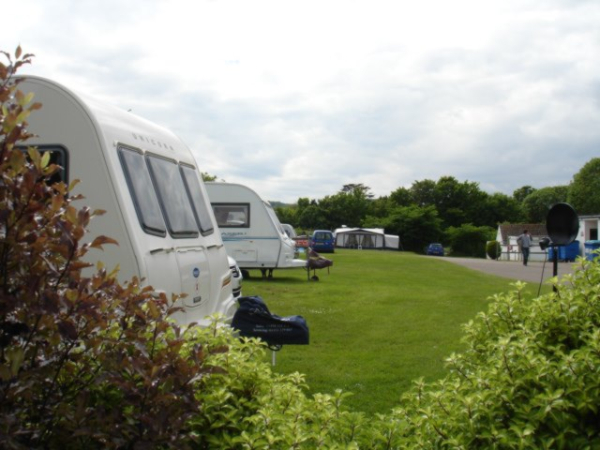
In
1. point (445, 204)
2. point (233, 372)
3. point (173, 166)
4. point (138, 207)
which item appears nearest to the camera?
point (233, 372)

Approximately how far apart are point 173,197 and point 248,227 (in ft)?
43.6

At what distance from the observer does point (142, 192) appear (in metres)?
6.14

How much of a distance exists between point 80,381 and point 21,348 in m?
0.41

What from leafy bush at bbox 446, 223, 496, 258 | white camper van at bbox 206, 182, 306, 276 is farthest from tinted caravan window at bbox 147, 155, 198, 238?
leafy bush at bbox 446, 223, 496, 258

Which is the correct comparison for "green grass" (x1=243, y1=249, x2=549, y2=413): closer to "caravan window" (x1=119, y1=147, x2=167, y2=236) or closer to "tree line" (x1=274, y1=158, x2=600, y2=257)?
"caravan window" (x1=119, y1=147, x2=167, y2=236)

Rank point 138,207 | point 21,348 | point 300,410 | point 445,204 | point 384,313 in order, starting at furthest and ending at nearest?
1. point 445,204
2. point 384,313
3. point 138,207
4. point 300,410
5. point 21,348

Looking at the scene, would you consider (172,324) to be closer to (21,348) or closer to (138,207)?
(21,348)

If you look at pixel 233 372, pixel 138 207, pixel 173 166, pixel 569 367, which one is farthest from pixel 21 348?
pixel 173 166

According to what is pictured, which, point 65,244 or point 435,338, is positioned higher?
point 65,244

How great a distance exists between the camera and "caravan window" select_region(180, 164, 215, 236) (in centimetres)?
771

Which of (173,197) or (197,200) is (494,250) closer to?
(197,200)

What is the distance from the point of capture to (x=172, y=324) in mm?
2758

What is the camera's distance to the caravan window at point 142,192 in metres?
5.90

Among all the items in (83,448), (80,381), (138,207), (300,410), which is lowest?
(300,410)
